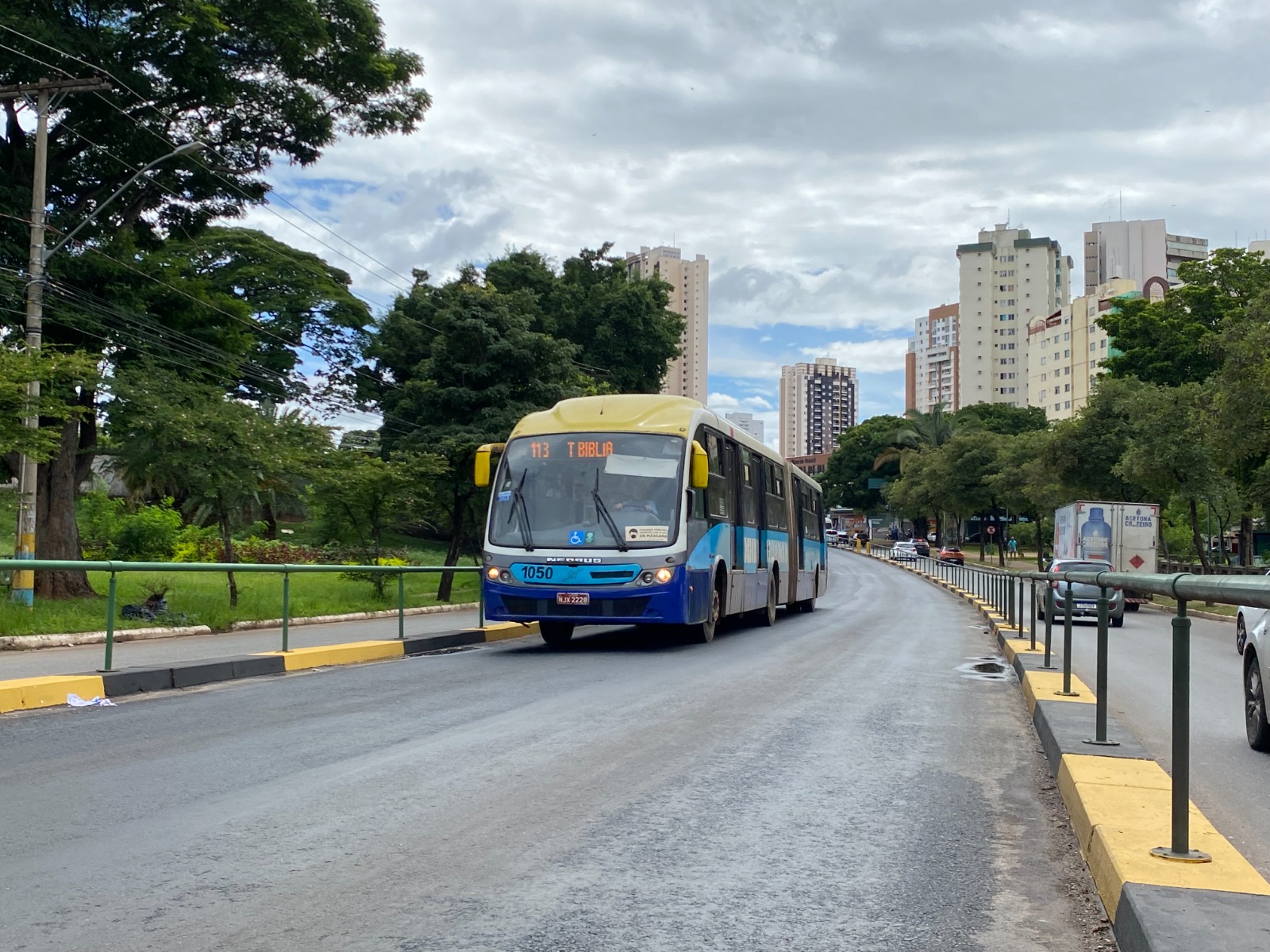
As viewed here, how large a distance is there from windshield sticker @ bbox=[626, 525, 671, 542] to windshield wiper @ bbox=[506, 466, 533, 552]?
4.19 ft

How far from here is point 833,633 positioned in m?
21.1

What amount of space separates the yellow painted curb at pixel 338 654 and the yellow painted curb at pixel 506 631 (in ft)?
8.87

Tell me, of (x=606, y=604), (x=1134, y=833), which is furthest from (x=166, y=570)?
(x=1134, y=833)

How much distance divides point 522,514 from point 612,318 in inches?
1588

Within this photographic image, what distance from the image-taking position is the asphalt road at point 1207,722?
5945 millimetres

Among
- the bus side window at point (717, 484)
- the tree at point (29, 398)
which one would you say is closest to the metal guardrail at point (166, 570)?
the bus side window at point (717, 484)

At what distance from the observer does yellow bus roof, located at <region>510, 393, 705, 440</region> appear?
16.4 meters

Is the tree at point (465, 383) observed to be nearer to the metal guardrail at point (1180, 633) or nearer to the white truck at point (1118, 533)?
the white truck at point (1118, 533)

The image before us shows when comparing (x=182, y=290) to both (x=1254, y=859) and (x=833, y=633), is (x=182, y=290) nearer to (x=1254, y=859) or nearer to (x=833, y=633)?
(x=833, y=633)

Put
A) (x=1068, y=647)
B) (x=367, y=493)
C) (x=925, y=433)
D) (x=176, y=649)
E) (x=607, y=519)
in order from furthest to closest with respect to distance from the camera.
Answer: (x=925, y=433), (x=367, y=493), (x=607, y=519), (x=176, y=649), (x=1068, y=647)

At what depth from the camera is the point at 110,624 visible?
36.4 feet

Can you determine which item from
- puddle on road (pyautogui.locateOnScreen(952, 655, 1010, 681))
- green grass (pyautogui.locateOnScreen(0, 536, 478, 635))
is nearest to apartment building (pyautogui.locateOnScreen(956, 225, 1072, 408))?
puddle on road (pyautogui.locateOnScreen(952, 655, 1010, 681))

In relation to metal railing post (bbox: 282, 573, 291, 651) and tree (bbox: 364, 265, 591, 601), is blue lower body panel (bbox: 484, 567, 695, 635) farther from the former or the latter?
tree (bbox: 364, 265, 591, 601)

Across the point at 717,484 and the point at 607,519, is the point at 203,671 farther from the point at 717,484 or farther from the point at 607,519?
the point at 717,484
